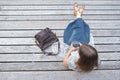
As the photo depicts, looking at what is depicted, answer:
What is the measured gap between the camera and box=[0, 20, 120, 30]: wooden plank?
12.2 feet

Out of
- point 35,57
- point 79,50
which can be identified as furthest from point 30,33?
point 79,50

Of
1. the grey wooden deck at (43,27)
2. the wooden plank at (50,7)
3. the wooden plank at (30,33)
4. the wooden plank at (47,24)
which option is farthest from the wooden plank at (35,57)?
the wooden plank at (50,7)

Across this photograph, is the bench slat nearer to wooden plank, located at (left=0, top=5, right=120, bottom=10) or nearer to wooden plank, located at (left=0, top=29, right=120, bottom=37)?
wooden plank, located at (left=0, top=29, right=120, bottom=37)

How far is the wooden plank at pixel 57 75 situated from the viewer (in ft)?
9.91

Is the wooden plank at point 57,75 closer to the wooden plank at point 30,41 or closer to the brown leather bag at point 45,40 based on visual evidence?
the brown leather bag at point 45,40

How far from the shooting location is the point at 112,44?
136 inches

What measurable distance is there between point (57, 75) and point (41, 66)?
0.21m

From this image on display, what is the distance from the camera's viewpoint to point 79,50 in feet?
8.87

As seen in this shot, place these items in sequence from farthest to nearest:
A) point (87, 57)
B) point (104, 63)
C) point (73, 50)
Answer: point (104, 63) → point (73, 50) → point (87, 57)

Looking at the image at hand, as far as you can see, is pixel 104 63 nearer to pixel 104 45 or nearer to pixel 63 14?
pixel 104 45

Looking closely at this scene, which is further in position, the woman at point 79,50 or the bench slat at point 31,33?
the bench slat at point 31,33

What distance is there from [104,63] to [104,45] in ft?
0.97

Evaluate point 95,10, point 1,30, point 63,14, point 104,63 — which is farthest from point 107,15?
point 1,30

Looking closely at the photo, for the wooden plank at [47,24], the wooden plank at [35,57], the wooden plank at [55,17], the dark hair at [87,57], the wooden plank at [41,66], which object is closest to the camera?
the dark hair at [87,57]
